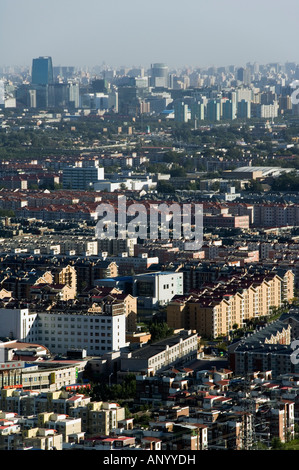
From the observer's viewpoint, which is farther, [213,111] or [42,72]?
[42,72]

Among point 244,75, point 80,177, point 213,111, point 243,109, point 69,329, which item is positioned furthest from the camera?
point 244,75

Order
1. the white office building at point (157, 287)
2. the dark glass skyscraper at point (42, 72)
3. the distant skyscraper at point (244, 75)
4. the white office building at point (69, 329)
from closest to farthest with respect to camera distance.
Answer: the white office building at point (69, 329), the white office building at point (157, 287), the dark glass skyscraper at point (42, 72), the distant skyscraper at point (244, 75)

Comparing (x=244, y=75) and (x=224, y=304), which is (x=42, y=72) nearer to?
(x=244, y=75)

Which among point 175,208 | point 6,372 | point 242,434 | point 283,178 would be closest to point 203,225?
point 175,208

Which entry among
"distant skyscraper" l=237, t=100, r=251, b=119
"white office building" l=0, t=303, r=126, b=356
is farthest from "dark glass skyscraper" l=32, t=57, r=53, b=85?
"white office building" l=0, t=303, r=126, b=356

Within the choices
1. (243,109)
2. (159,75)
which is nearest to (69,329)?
(243,109)

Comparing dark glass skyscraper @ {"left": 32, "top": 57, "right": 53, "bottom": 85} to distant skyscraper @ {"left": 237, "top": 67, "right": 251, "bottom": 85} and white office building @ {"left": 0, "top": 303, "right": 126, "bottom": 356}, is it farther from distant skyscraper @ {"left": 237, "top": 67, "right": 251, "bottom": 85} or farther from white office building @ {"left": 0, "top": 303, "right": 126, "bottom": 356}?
white office building @ {"left": 0, "top": 303, "right": 126, "bottom": 356}

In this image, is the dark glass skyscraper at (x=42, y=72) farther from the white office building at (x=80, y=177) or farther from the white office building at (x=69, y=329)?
the white office building at (x=69, y=329)

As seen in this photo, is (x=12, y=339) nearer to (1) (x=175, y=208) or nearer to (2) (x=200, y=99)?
(1) (x=175, y=208)

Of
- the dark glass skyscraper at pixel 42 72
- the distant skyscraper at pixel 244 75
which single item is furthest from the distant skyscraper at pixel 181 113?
the distant skyscraper at pixel 244 75
